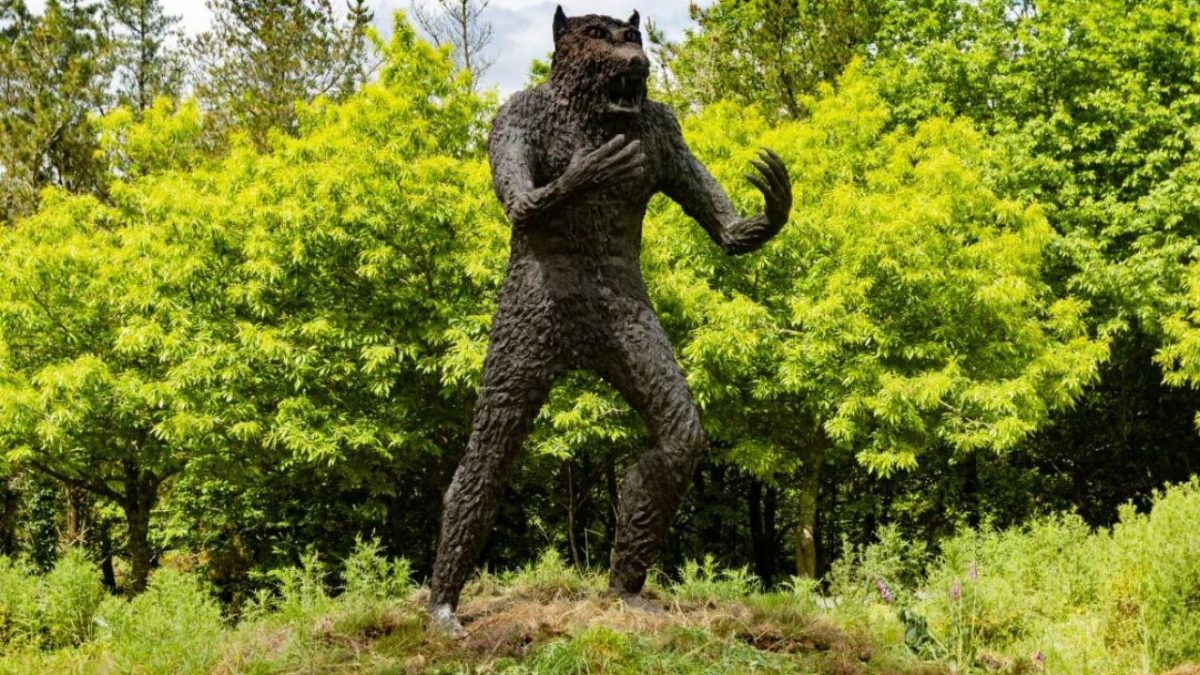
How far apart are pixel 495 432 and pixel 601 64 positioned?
→ 1.72 metres

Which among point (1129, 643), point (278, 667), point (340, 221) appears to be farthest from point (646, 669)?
point (340, 221)

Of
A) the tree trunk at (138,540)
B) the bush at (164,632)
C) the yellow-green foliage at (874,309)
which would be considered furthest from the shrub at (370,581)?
the tree trunk at (138,540)

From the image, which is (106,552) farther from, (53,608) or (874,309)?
(874,309)

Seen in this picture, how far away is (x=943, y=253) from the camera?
36.2 feet

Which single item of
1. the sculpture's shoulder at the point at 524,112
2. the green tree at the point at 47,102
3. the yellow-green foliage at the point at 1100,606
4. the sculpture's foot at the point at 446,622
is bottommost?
the yellow-green foliage at the point at 1100,606

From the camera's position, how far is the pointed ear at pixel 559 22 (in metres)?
4.80

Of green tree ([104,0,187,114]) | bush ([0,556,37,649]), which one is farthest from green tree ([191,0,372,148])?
bush ([0,556,37,649])

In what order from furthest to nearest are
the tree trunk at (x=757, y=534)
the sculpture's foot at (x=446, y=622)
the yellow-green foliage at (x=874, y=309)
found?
the tree trunk at (x=757, y=534) → the yellow-green foliage at (x=874, y=309) → the sculpture's foot at (x=446, y=622)

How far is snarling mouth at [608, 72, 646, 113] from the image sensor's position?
4.58m

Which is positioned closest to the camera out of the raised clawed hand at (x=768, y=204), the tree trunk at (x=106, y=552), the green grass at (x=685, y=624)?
the green grass at (x=685, y=624)

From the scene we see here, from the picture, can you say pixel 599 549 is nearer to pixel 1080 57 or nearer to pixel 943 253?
pixel 943 253

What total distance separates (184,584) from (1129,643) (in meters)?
5.62

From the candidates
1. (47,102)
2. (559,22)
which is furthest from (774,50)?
(559,22)

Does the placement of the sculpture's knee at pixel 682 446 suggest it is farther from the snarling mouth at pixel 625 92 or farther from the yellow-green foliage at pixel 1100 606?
the yellow-green foliage at pixel 1100 606
